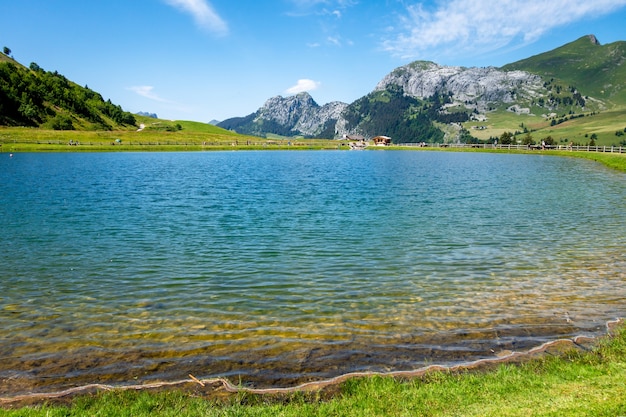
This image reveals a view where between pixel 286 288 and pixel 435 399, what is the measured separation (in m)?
9.92

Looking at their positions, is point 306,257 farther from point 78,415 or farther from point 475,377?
point 78,415

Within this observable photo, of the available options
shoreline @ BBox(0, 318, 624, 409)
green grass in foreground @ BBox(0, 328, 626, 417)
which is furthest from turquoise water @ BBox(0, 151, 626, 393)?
green grass in foreground @ BBox(0, 328, 626, 417)

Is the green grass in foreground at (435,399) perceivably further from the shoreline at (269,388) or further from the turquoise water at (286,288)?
the turquoise water at (286,288)

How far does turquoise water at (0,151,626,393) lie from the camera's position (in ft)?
40.4

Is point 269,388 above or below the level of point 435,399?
below

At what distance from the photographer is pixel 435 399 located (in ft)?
30.6

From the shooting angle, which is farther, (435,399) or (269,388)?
(269,388)

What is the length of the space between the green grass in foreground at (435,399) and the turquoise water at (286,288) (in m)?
1.28

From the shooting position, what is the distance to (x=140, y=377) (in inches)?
440

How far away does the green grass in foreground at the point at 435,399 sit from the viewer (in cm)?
868

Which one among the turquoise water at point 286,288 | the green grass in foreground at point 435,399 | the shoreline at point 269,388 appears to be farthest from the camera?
the turquoise water at point 286,288

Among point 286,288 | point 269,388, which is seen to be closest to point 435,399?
point 269,388

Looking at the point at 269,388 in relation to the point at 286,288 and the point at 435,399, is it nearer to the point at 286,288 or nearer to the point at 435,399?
the point at 435,399

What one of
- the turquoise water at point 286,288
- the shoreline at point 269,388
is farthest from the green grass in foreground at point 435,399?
the turquoise water at point 286,288
